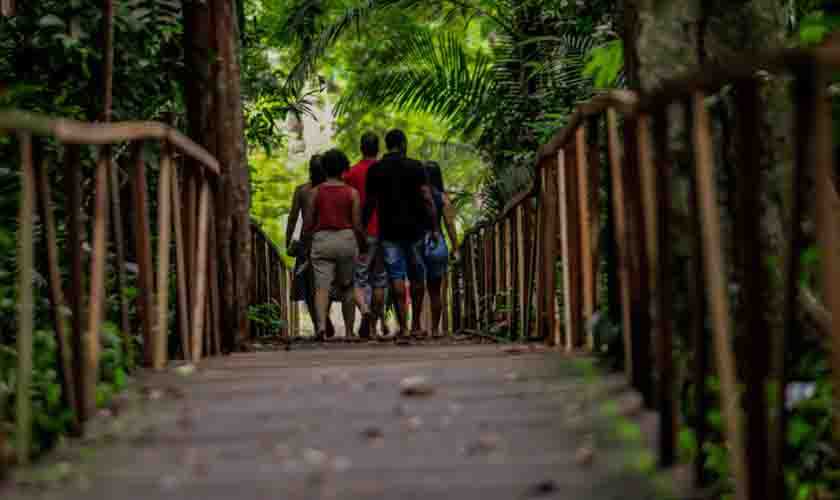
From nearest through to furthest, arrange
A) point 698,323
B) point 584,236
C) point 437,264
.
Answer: point 698,323 → point 584,236 → point 437,264

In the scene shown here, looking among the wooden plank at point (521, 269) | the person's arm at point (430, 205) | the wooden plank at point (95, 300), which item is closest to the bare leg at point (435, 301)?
the person's arm at point (430, 205)

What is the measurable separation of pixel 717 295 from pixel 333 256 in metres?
7.04

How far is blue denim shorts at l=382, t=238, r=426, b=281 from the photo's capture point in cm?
1083

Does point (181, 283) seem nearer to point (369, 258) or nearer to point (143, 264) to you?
point (143, 264)

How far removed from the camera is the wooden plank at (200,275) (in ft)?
21.7

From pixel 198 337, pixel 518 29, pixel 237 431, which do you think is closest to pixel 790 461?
pixel 237 431

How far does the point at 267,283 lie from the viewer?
14164mm

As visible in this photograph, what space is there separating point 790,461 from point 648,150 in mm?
1410

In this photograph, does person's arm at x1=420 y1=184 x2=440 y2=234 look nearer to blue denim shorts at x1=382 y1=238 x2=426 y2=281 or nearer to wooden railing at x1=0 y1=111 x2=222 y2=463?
blue denim shorts at x1=382 y1=238 x2=426 y2=281

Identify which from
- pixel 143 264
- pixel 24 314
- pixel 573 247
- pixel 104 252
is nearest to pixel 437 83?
pixel 573 247

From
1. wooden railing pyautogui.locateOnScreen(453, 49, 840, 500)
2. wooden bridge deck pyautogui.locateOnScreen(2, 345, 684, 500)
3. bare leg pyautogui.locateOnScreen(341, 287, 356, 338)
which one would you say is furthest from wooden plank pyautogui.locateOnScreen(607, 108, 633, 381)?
bare leg pyautogui.locateOnScreen(341, 287, 356, 338)

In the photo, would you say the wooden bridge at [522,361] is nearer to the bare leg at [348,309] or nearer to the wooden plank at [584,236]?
the wooden plank at [584,236]

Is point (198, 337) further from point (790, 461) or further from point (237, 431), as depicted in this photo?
point (790, 461)

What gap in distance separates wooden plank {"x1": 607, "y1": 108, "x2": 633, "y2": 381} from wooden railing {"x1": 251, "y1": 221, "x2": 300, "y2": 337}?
18.5 feet
